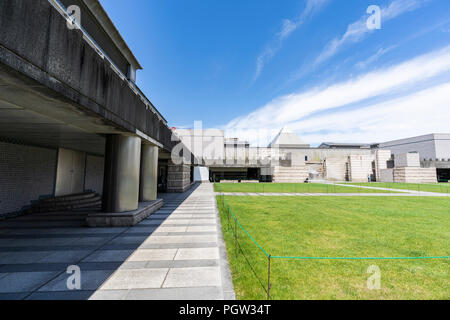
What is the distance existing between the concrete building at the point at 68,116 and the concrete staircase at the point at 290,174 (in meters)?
34.3

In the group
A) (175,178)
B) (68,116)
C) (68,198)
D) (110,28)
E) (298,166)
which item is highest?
(110,28)

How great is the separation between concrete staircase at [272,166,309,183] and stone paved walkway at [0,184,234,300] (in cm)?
3986

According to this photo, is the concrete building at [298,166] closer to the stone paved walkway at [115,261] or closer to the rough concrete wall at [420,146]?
the rough concrete wall at [420,146]

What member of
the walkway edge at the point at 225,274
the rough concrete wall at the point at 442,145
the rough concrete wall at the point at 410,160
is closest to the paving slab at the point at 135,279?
the walkway edge at the point at 225,274

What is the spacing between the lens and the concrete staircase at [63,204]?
10570 millimetres

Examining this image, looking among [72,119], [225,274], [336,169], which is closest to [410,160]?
[336,169]

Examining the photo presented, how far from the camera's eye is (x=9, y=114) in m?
5.35

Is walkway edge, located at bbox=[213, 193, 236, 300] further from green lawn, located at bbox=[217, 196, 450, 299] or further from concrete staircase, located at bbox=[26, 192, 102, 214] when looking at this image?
concrete staircase, located at bbox=[26, 192, 102, 214]

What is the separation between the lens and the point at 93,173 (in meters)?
16.1

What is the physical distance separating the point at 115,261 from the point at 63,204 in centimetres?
955

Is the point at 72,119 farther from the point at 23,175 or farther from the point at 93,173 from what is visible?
the point at 93,173
